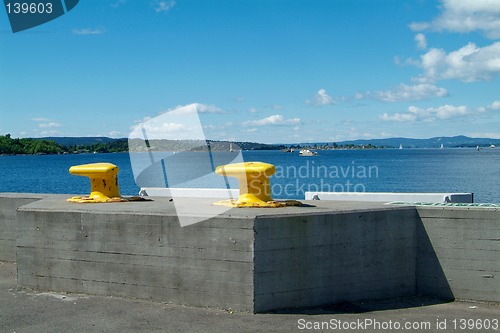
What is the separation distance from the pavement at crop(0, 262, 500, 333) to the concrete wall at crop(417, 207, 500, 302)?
225 millimetres

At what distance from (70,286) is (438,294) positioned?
5860 mm

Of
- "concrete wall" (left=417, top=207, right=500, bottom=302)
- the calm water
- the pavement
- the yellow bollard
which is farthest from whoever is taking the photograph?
the calm water

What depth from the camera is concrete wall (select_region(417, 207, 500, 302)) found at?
8.88m

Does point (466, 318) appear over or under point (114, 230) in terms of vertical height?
under

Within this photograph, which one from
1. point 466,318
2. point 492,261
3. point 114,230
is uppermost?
point 114,230

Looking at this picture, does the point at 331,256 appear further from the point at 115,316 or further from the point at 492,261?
the point at 115,316

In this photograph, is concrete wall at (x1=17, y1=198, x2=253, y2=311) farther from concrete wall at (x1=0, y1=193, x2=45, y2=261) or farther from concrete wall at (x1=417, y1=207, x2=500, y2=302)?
concrete wall at (x1=417, y1=207, x2=500, y2=302)

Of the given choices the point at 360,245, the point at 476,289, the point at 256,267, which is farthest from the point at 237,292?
the point at 476,289

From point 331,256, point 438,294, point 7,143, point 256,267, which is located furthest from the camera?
point 7,143

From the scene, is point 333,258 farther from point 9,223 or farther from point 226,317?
point 9,223

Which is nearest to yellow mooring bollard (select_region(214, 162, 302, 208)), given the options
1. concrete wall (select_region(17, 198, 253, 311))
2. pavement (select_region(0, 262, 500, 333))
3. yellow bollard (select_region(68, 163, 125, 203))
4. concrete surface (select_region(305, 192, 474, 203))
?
concrete wall (select_region(17, 198, 253, 311))

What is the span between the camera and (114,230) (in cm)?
903

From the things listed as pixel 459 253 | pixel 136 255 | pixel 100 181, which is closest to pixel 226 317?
pixel 136 255

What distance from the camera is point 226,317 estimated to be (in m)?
7.93
